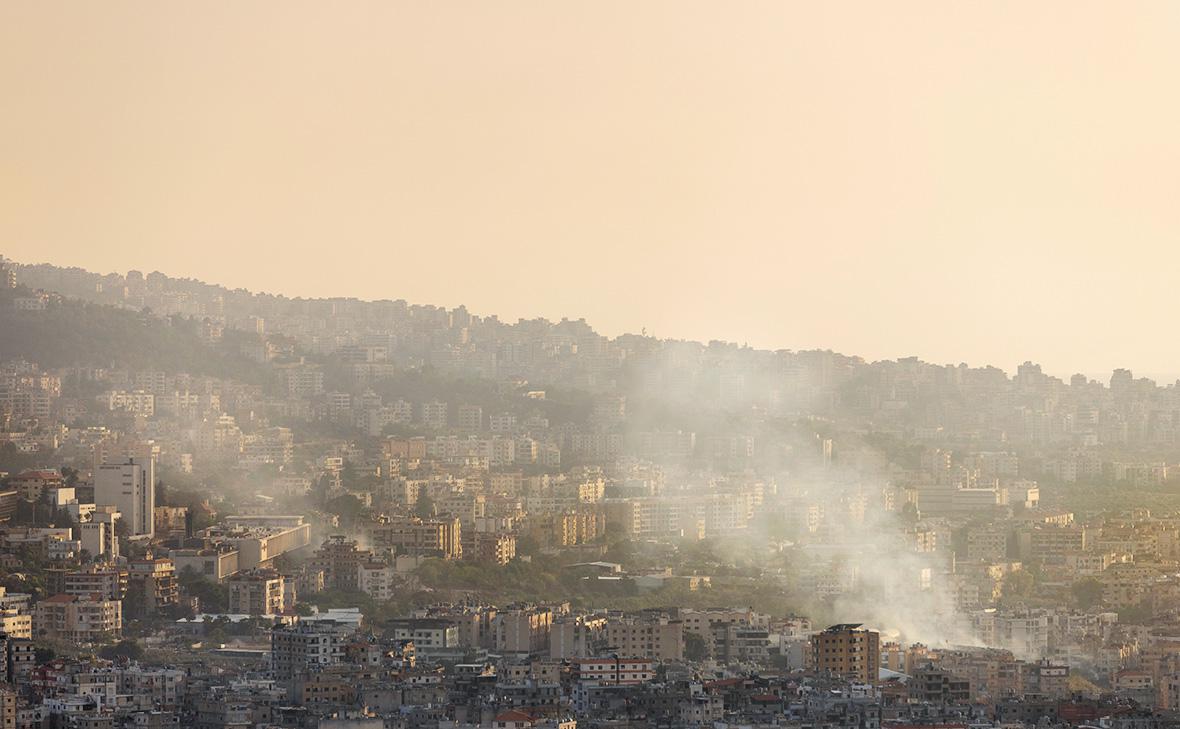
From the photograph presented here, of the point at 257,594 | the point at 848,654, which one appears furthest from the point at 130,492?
the point at 848,654

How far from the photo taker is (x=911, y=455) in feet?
146

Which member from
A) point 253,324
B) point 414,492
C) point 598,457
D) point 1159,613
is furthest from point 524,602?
point 253,324

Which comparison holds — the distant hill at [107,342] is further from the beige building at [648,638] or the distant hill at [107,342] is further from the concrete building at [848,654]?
the concrete building at [848,654]

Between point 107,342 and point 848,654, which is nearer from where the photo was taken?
point 848,654

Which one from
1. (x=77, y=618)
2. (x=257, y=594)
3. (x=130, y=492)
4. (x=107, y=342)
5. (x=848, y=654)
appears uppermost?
(x=107, y=342)

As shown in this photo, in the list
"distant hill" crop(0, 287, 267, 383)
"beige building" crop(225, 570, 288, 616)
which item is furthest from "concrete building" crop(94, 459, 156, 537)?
"distant hill" crop(0, 287, 267, 383)

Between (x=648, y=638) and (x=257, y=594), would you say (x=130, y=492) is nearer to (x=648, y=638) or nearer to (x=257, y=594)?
(x=257, y=594)

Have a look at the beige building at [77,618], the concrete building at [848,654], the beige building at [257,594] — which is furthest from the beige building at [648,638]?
the beige building at [77,618]

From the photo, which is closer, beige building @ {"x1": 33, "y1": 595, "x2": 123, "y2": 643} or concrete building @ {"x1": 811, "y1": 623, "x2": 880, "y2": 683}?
concrete building @ {"x1": 811, "y1": 623, "x2": 880, "y2": 683}

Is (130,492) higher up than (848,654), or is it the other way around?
(130,492)

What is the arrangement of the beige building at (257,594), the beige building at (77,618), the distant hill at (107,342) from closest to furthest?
the beige building at (77,618), the beige building at (257,594), the distant hill at (107,342)

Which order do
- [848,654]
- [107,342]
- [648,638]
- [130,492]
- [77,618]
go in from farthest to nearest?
[107,342]
[130,492]
[77,618]
[648,638]
[848,654]

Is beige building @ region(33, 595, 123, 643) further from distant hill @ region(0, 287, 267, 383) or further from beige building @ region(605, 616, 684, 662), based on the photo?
distant hill @ region(0, 287, 267, 383)

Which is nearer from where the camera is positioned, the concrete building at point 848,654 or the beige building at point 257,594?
the concrete building at point 848,654
